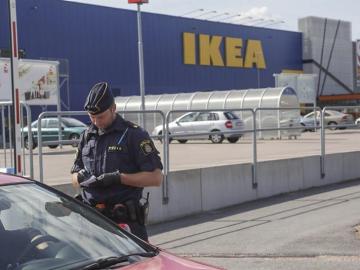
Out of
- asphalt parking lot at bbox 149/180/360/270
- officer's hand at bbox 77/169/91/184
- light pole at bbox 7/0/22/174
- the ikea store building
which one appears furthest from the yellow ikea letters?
officer's hand at bbox 77/169/91/184

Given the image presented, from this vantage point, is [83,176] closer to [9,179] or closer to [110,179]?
[110,179]

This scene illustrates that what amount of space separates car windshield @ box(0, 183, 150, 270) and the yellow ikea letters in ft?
153

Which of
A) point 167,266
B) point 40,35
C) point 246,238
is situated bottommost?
point 246,238

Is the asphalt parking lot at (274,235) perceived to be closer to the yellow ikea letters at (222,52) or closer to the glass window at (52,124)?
the glass window at (52,124)

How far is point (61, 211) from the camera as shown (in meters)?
3.58

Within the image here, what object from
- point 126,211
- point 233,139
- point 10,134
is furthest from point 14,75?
point 233,139

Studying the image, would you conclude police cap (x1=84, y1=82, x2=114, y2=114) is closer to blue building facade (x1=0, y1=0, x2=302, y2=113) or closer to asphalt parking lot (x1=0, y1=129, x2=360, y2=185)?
asphalt parking lot (x1=0, y1=129, x2=360, y2=185)

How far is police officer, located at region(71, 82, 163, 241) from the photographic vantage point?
434cm

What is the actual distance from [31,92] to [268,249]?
1762 cm

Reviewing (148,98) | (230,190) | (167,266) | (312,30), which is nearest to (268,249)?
(230,190)

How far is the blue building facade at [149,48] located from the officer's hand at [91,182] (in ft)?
114

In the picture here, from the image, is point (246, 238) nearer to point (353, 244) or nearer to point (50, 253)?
point (353, 244)

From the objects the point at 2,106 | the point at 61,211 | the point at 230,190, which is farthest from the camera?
the point at 230,190

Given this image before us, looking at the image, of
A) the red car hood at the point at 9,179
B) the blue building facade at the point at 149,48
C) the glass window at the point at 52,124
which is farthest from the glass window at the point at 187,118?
the blue building facade at the point at 149,48
